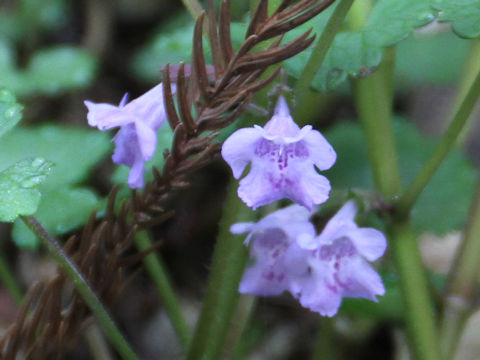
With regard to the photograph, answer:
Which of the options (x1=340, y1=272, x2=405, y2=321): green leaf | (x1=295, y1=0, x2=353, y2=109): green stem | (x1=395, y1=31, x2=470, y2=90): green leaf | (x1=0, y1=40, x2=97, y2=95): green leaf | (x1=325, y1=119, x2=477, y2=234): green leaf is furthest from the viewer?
(x1=395, y1=31, x2=470, y2=90): green leaf

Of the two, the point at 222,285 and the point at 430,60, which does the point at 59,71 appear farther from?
the point at 222,285

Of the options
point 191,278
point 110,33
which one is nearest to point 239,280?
point 191,278

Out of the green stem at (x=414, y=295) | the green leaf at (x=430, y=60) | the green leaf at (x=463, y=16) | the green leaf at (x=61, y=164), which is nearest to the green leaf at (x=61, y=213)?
the green leaf at (x=61, y=164)

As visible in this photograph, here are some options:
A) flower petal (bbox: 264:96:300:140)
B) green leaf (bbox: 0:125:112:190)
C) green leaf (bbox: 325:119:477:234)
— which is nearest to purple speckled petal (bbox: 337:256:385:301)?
flower petal (bbox: 264:96:300:140)

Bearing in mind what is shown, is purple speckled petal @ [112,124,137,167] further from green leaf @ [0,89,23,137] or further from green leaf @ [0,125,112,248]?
green leaf @ [0,125,112,248]

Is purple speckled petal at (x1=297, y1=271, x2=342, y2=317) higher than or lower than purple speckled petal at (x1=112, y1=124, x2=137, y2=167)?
lower

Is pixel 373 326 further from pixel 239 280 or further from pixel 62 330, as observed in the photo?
pixel 62 330
